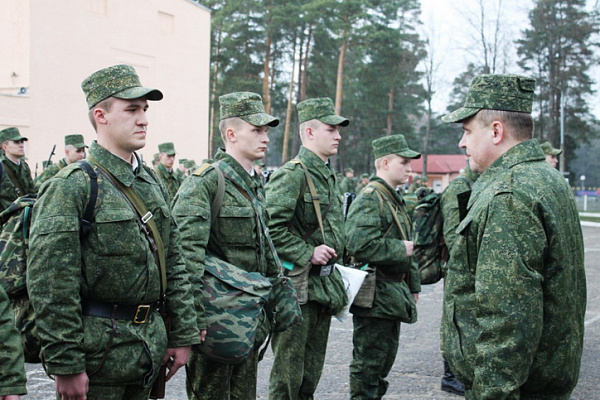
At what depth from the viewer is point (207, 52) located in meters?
35.2

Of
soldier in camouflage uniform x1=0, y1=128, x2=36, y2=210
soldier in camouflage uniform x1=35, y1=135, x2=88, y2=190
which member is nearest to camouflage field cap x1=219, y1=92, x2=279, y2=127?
soldier in camouflage uniform x1=0, y1=128, x2=36, y2=210

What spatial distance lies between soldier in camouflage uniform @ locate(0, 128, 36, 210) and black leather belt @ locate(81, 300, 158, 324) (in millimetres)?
6742

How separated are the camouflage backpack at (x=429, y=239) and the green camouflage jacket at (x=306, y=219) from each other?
3.57 ft

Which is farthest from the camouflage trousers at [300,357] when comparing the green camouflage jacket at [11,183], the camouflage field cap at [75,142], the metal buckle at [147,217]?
the camouflage field cap at [75,142]

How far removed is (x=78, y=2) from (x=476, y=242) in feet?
93.9

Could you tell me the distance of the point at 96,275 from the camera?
2.82 meters

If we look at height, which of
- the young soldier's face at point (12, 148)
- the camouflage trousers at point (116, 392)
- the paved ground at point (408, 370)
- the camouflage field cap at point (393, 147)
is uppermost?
the young soldier's face at point (12, 148)

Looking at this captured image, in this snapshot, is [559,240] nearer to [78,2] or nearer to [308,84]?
[78,2]

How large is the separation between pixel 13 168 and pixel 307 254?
6.71 meters

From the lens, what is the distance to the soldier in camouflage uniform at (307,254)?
4395 mm

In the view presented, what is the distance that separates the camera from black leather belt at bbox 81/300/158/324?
9.35 feet

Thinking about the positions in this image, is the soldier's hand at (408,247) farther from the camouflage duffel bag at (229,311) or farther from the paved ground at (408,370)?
the camouflage duffel bag at (229,311)

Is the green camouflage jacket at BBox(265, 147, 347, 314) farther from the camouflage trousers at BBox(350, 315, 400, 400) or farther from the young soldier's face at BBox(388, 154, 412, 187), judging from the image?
the young soldier's face at BBox(388, 154, 412, 187)

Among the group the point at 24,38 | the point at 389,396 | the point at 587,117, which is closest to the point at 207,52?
the point at 24,38
